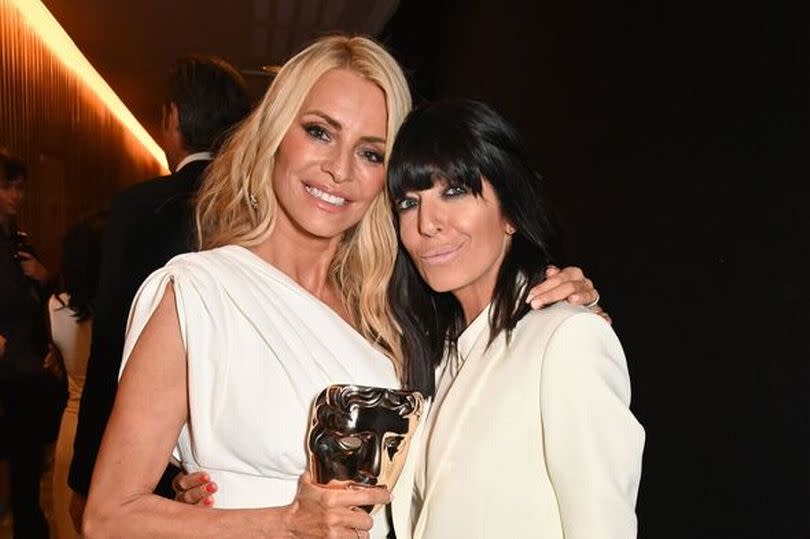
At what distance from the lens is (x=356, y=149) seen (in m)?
1.91

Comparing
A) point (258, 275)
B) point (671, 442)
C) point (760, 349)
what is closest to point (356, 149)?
point (258, 275)

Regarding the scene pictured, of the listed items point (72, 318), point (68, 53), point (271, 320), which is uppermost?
point (68, 53)

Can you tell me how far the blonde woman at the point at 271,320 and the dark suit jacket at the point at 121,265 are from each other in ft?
1.37

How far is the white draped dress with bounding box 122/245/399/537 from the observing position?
5.30 ft

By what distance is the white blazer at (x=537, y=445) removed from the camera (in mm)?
1423

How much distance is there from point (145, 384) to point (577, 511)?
76cm

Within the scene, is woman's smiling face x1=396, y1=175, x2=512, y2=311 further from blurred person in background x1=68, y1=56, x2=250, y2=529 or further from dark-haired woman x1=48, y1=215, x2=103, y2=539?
dark-haired woman x1=48, y1=215, x2=103, y2=539

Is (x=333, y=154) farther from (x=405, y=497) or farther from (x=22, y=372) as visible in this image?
(x=22, y=372)

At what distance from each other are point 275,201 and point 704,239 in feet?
3.30

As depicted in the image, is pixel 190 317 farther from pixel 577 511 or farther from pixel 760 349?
pixel 760 349

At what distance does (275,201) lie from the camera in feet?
6.49

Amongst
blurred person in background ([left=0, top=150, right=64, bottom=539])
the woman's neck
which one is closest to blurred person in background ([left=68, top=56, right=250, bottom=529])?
the woman's neck

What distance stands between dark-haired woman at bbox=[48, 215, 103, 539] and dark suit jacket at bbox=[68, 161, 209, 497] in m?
1.82

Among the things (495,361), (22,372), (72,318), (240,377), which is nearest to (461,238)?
(495,361)
